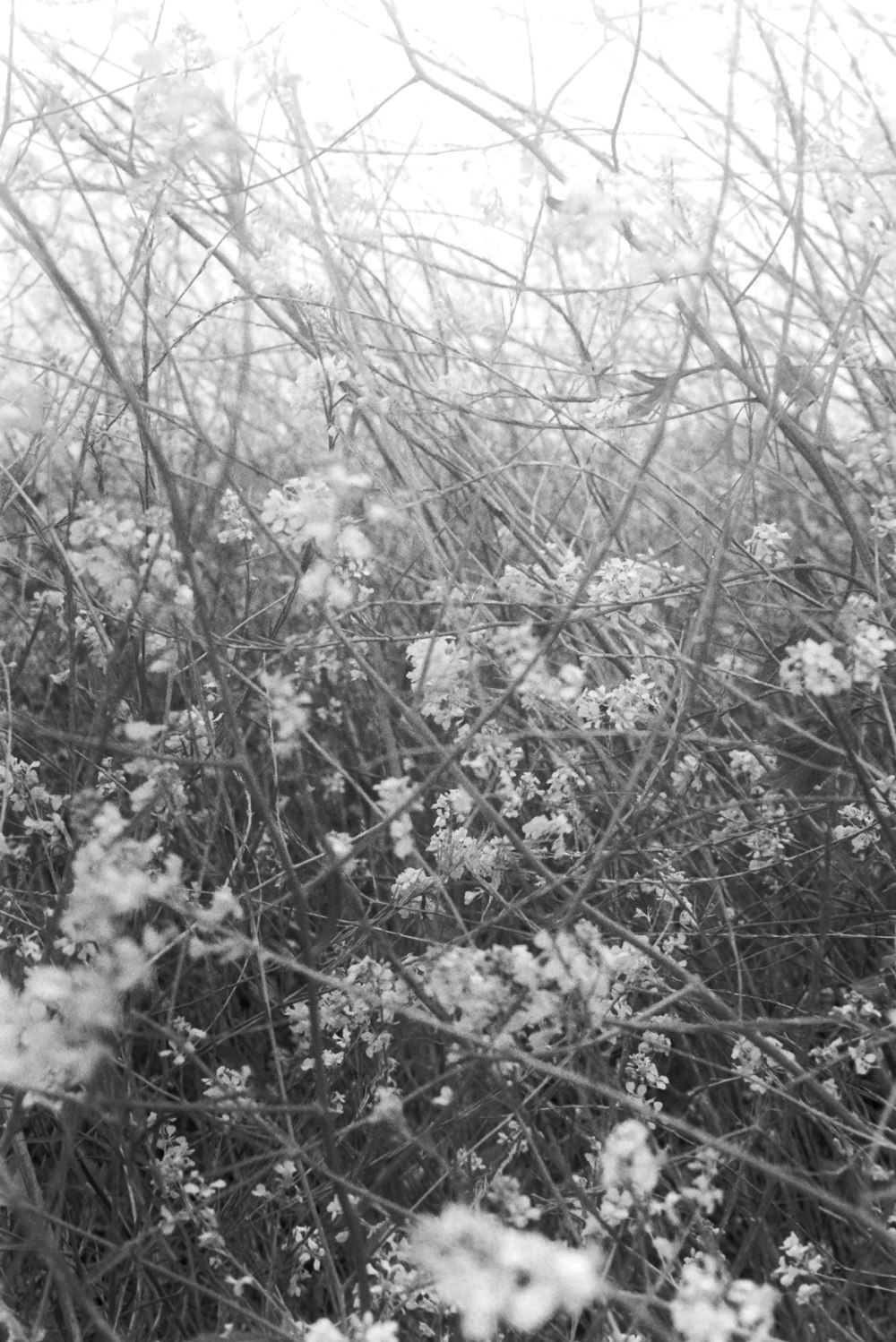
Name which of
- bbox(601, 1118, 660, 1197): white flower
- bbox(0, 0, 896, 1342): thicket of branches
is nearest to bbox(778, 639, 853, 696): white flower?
bbox(0, 0, 896, 1342): thicket of branches

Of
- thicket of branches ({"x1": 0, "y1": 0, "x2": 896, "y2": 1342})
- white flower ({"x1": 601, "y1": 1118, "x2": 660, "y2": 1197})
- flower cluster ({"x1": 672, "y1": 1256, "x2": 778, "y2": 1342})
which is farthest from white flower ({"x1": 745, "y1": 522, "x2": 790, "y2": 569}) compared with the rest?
flower cluster ({"x1": 672, "y1": 1256, "x2": 778, "y2": 1342})

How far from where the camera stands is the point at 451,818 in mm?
1888

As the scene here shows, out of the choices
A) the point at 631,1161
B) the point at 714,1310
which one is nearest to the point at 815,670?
the point at 631,1161

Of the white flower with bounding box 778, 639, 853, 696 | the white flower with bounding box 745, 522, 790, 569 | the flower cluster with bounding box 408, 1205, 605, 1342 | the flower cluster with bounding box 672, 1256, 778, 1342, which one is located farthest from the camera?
the white flower with bounding box 745, 522, 790, 569

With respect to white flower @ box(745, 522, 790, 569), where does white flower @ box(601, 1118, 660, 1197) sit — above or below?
below

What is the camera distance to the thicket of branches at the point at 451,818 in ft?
3.82

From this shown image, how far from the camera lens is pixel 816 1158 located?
181 cm

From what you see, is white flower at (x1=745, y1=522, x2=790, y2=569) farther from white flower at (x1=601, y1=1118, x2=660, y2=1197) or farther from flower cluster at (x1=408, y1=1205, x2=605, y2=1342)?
flower cluster at (x1=408, y1=1205, x2=605, y2=1342)

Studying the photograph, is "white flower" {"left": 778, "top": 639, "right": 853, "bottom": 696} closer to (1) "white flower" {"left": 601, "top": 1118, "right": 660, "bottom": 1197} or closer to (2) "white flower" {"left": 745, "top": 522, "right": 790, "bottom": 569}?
(2) "white flower" {"left": 745, "top": 522, "right": 790, "bottom": 569}

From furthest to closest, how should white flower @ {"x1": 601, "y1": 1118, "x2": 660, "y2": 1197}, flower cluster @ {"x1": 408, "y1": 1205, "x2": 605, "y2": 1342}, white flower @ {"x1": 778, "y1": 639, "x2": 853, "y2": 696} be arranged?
white flower @ {"x1": 778, "y1": 639, "x2": 853, "y2": 696} < white flower @ {"x1": 601, "y1": 1118, "x2": 660, "y2": 1197} < flower cluster @ {"x1": 408, "y1": 1205, "x2": 605, "y2": 1342}

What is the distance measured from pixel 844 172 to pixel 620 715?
78 centimetres

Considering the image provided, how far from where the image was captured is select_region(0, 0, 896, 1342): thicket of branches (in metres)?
1.16

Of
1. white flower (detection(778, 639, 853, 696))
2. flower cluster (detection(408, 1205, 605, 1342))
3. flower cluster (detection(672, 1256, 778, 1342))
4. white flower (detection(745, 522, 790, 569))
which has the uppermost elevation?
white flower (detection(745, 522, 790, 569))

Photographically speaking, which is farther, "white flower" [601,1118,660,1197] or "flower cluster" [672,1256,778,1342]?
"white flower" [601,1118,660,1197]
